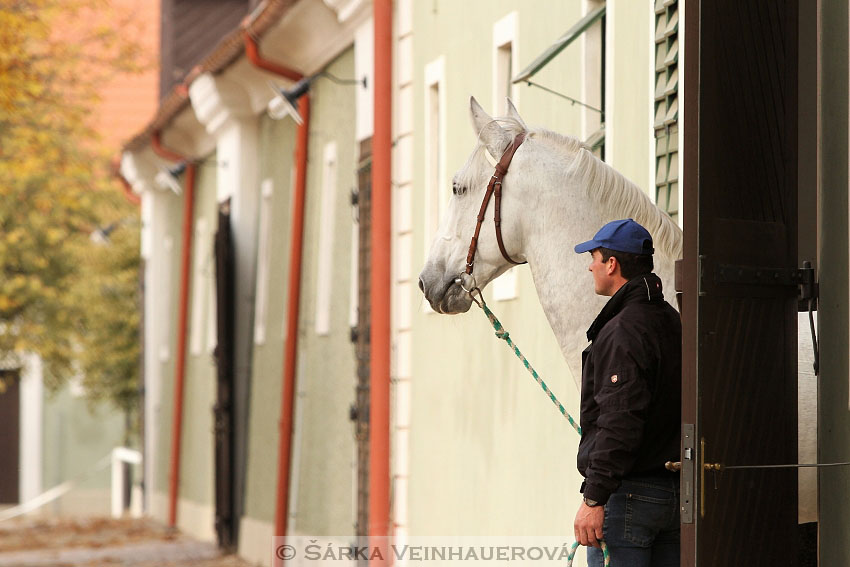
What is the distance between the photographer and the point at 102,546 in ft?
68.1

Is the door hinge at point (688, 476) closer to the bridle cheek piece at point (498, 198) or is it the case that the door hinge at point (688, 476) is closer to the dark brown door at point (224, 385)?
the bridle cheek piece at point (498, 198)

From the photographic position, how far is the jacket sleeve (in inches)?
204

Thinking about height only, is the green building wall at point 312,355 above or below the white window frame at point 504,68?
below

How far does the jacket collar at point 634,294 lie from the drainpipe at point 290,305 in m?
10.5

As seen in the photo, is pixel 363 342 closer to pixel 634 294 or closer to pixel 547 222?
pixel 547 222

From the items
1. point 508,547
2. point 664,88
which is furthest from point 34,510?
point 664,88

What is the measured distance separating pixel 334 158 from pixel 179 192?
343 inches

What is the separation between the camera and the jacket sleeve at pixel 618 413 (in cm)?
518

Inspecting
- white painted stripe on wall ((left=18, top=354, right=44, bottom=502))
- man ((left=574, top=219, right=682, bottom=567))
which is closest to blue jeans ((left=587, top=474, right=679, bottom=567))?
man ((left=574, top=219, right=682, bottom=567))

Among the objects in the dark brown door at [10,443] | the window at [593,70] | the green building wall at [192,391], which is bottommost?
the dark brown door at [10,443]

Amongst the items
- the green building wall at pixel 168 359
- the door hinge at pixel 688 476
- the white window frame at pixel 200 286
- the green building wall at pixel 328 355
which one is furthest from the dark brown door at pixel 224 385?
the door hinge at pixel 688 476

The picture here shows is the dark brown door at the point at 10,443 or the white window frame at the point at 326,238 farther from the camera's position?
the dark brown door at the point at 10,443

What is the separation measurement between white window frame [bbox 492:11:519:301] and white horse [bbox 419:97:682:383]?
117 inches

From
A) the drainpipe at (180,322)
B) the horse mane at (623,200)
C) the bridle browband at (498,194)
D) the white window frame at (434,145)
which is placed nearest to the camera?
the horse mane at (623,200)
